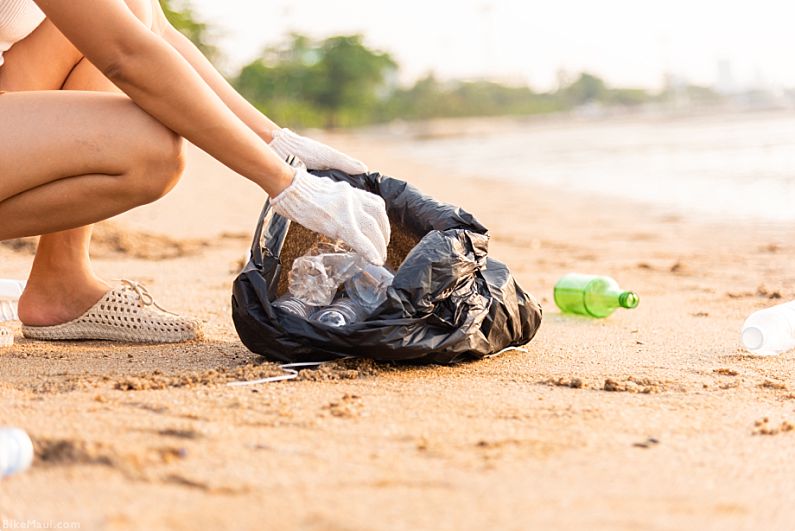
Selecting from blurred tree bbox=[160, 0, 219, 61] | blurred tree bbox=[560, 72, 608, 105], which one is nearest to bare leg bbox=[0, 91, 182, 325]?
blurred tree bbox=[160, 0, 219, 61]

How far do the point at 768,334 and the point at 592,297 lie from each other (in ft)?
2.39

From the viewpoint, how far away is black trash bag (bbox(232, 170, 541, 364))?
208 centimetres

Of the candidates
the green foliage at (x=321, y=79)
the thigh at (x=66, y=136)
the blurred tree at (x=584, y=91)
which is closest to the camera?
the thigh at (x=66, y=136)

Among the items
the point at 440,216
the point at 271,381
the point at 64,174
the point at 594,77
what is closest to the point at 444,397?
the point at 271,381

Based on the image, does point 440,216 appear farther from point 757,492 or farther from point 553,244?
point 553,244

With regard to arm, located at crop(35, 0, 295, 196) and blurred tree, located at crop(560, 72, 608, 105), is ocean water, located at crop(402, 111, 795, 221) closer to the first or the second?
Result: arm, located at crop(35, 0, 295, 196)

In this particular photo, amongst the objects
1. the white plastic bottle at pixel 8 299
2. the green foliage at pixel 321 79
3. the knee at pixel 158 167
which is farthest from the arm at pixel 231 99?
the green foliage at pixel 321 79

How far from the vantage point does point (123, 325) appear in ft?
8.37

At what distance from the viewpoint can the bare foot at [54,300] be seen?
102 inches

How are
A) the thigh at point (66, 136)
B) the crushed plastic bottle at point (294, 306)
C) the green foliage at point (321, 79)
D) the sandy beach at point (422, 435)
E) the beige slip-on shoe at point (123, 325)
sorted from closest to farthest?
Answer: the sandy beach at point (422, 435) → the thigh at point (66, 136) → the crushed plastic bottle at point (294, 306) → the beige slip-on shoe at point (123, 325) → the green foliage at point (321, 79)

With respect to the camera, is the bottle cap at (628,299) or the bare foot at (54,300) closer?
the bare foot at (54,300)

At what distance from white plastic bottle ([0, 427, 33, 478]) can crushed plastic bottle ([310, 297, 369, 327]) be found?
2.98 feet

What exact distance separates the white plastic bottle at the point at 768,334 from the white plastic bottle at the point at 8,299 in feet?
7.44

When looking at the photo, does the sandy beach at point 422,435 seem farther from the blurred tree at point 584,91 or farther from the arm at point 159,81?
the blurred tree at point 584,91
